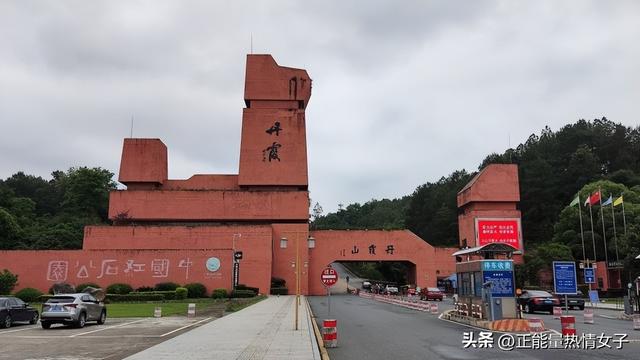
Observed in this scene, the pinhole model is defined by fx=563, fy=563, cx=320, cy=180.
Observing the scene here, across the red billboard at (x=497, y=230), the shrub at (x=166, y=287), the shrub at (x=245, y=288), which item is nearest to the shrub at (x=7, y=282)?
the shrub at (x=166, y=287)

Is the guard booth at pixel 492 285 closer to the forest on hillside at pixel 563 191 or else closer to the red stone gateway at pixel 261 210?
the forest on hillside at pixel 563 191

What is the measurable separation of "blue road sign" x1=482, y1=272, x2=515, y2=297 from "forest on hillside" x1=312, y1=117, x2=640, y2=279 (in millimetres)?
26219

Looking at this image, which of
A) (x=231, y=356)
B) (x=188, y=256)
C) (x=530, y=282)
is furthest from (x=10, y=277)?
(x=530, y=282)

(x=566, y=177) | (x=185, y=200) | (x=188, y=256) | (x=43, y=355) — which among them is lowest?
(x=43, y=355)

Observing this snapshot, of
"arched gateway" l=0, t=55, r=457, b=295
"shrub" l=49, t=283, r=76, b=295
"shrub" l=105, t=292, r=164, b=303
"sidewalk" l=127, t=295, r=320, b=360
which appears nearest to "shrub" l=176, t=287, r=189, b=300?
"shrub" l=105, t=292, r=164, b=303

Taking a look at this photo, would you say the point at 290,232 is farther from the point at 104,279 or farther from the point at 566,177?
the point at 566,177

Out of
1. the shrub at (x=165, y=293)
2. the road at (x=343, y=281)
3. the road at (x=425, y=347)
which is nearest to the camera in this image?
the road at (x=425, y=347)

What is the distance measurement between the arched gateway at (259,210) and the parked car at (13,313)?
81.2 ft

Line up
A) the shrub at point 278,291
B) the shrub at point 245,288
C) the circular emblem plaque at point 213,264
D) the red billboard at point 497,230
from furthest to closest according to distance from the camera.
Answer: the red billboard at point 497,230 < the shrub at point 278,291 < the shrub at point 245,288 < the circular emblem plaque at point 213,264

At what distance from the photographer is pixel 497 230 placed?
58.6 m

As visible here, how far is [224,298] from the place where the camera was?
4206cm

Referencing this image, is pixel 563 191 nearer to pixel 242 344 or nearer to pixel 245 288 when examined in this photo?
pixel 245 288

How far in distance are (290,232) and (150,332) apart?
37.0 m

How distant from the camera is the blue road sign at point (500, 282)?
1931 cm
